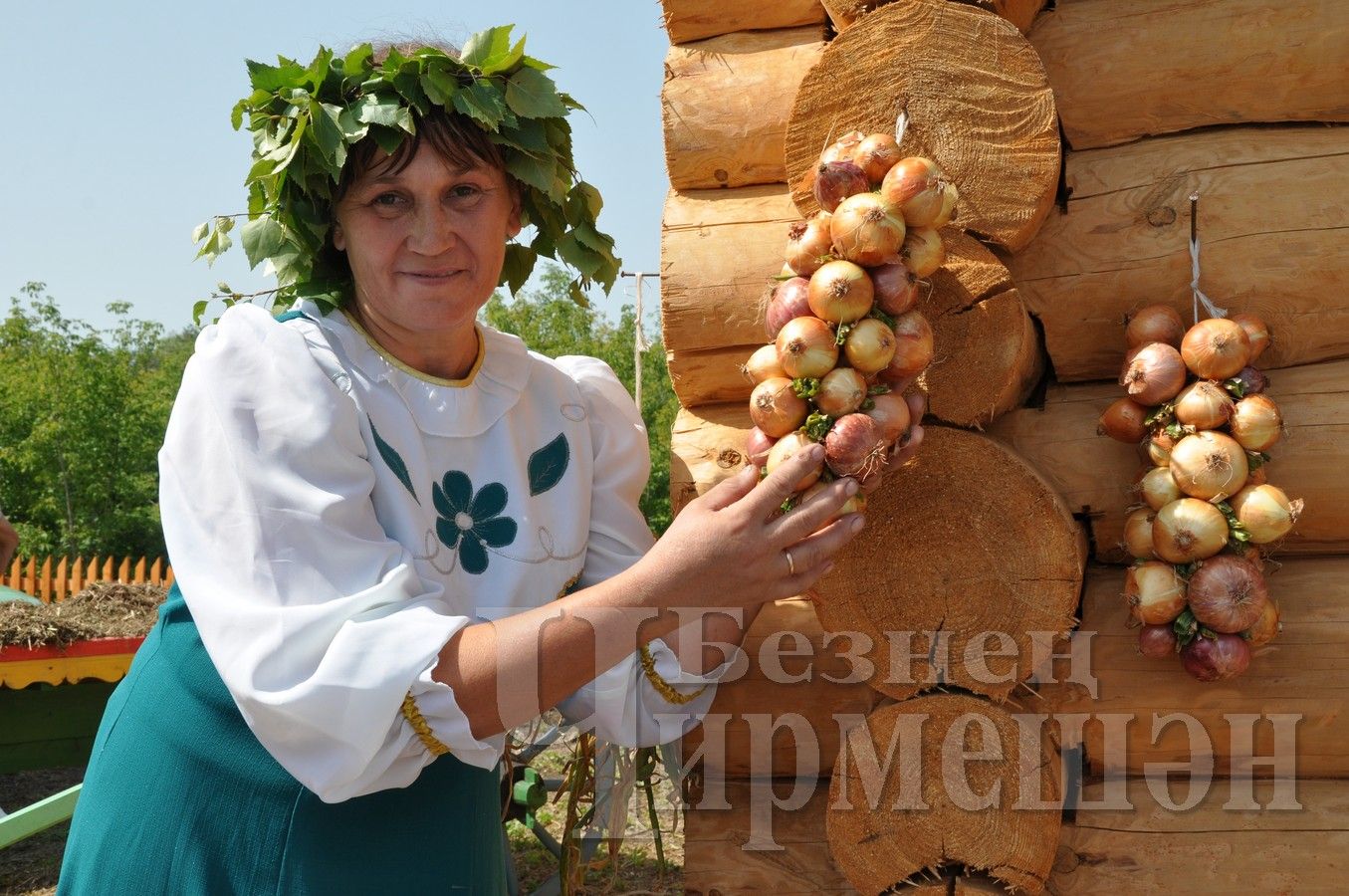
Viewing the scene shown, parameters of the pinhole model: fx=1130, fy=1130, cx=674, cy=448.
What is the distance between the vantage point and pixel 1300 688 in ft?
7.13

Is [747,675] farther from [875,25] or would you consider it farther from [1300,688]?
[875,25]

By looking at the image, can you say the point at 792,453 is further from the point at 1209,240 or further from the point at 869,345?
the point at 1209,240

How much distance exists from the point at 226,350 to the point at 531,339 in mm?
16366

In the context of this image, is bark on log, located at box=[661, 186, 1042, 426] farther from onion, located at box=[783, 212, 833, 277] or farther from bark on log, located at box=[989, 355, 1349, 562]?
onion, located at box=[783, 212, 833, 277]

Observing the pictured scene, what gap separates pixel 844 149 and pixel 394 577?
3.52 ft

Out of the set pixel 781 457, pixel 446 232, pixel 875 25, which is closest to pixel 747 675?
pixel 781 457

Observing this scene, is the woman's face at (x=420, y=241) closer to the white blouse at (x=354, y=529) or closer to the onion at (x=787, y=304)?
the white blouse at (x=354, y=529)

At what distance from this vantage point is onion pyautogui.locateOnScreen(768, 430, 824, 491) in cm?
182

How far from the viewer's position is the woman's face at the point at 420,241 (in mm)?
1991

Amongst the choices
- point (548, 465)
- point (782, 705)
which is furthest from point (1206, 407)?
point (548, 465)

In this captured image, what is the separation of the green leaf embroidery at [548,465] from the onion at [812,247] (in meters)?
0.60

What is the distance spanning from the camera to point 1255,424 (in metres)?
1.99

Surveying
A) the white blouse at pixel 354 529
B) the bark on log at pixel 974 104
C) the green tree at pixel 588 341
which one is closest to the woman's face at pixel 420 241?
the white blouse at pixel 354 529

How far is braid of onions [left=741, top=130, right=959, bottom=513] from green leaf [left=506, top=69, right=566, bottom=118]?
530 mm
